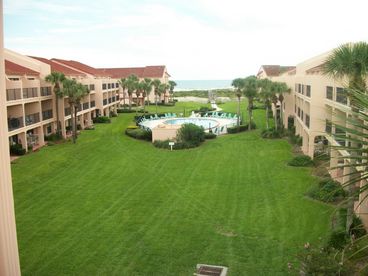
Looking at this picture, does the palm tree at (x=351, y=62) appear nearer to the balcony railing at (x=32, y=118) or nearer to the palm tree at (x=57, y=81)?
the balcony railing at (x=32, y=118)

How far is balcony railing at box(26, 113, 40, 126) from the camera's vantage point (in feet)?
132

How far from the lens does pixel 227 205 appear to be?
24250 millimetres

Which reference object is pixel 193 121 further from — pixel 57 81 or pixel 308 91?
pixel 308 91

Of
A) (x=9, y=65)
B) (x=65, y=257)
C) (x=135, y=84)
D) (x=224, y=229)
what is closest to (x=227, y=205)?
(x=224, y=229)

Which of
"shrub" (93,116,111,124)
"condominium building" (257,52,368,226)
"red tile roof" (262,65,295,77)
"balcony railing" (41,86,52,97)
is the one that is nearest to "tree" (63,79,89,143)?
"balcony railing" (41,86,52,97)

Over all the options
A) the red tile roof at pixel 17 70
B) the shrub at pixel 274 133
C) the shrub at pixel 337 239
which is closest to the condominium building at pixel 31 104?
the red tile roof at pixel 17 70

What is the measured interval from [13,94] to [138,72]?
2523 inches

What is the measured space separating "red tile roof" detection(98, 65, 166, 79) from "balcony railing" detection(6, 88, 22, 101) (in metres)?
60.2

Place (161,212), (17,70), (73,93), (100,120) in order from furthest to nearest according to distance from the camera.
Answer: (100,120), (73,93), (17,70), (161,212)

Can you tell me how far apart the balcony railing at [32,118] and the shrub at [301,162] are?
2583 centimetres

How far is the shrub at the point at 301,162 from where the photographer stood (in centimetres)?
3306

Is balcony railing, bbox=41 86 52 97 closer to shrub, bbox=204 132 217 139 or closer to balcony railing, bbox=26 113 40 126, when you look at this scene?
balcony railing, bbox=26 113 40 126

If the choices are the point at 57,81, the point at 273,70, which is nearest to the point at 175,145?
the point at 57,81

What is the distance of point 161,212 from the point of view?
23266 mm
